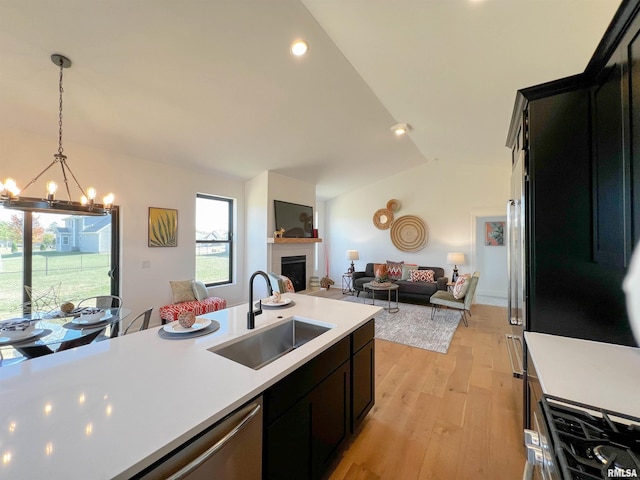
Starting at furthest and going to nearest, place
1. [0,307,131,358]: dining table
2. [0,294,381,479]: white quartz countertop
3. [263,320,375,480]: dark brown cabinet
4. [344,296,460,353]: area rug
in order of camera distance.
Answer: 1. [344,296,460,353]: area rug
2. [0,307,131,358]: dining table
3. [263,320,375,480]: dark brown cabinet
4. [0,294,381,479]: white quartz countertop

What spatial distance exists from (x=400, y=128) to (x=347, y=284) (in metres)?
4.41

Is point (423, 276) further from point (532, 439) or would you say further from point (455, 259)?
point (532, 439)

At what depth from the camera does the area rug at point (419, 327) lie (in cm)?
360

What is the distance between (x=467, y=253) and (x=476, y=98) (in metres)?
4.14

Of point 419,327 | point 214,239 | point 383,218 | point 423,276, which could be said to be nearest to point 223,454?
point 419,327

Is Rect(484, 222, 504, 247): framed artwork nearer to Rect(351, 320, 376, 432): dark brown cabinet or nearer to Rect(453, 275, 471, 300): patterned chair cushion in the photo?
Rect(453, 275, 471, 300): patterned chair cushion

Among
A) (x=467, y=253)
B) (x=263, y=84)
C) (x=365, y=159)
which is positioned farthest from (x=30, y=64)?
(x=467, y=253)

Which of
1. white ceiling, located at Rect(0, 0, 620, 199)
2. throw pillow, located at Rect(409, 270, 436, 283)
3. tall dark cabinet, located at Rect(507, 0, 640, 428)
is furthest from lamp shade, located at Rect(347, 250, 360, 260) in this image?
tall dark cabinet, located at Rect(507, 0, 640, 428)

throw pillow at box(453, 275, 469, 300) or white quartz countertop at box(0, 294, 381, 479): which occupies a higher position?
white quartz countertop at box(0, 294, 381, 479)

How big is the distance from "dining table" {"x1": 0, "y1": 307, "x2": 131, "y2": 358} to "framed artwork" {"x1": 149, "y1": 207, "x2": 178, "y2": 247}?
1.68 m

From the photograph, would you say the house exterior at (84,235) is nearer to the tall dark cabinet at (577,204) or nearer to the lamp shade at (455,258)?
the tall dark cabinet at (577,204)

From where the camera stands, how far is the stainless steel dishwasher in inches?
28.3

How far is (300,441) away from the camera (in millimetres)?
1251

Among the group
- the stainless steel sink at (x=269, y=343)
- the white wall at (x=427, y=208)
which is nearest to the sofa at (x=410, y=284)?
the white wall at (x=427, y=208)
